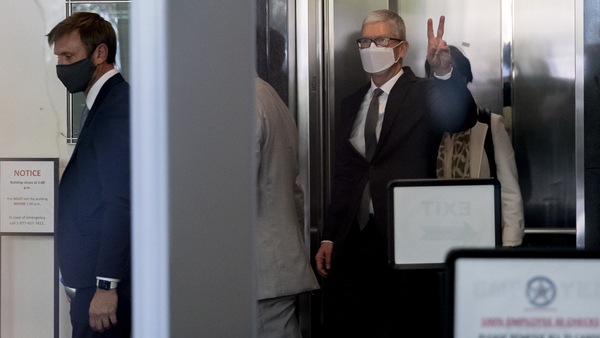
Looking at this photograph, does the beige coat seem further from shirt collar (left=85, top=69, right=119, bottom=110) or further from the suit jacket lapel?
shirt collar (left=85, top=69, right=119, bottom=110)

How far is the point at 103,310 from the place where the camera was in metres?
1.44

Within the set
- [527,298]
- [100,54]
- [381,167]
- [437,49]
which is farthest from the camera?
[437,49]

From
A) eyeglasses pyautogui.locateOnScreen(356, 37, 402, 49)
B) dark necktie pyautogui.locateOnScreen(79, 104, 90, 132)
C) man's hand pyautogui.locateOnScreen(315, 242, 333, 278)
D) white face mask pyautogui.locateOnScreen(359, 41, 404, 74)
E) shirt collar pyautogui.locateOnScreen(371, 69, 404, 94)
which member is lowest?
man's hand pyautogui.locateOnScreen(315, 242, 333, 278)

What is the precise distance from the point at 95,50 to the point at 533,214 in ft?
8.44

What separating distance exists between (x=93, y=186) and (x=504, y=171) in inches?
92.9

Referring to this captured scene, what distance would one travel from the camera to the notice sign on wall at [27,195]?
174cm

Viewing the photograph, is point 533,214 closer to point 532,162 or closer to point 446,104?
point 532,162

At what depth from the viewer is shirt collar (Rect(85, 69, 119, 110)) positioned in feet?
5.10

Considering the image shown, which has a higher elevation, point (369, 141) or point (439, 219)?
point (369, 141)

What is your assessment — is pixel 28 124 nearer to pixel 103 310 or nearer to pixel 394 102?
pixel 103 310

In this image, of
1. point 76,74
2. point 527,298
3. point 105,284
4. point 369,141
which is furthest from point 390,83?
point 527,298

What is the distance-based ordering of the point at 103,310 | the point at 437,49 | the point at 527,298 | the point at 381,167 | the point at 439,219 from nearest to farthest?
the point at 527,298 < the point at 103,310 < the point at 439,219 < the point at 381,167 < the point at 437,49

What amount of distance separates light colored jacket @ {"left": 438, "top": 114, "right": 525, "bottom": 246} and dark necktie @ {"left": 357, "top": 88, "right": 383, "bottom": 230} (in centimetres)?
28

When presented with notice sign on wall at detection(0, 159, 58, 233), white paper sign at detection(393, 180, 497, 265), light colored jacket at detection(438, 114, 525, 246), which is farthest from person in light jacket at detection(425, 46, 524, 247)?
notice sign on wall at detection(0, 159, 58, 233)
